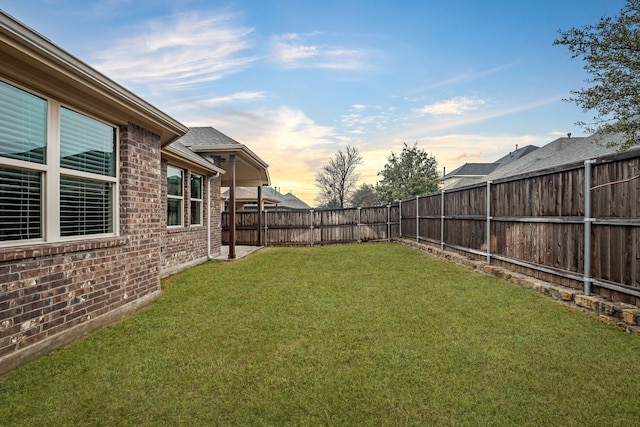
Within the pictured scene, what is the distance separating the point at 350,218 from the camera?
47.2 feet

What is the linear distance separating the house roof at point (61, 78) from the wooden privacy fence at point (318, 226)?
974 centimetres

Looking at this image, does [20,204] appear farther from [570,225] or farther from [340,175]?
[340,175]

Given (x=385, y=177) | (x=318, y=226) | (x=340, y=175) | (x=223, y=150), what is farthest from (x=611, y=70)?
(x=340, y=175)

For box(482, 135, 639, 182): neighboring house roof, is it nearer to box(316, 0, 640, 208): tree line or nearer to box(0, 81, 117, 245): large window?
box(316, 0, 640, 208): tree line

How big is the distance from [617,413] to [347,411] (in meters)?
1.80

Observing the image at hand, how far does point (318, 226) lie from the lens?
14.2 meters

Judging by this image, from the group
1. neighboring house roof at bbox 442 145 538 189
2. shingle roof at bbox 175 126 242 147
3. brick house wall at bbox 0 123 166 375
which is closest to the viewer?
brick house wall at bbox 0 123 166 375

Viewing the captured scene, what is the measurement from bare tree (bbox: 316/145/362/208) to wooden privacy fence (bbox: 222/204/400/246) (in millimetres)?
22504

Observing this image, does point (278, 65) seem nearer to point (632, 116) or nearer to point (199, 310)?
point (199, 310)

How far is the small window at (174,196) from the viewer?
7.12 m

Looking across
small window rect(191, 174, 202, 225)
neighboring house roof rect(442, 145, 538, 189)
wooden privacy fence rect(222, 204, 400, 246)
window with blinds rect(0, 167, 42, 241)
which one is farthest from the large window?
neighboring house roof rect(442, 145, 538, 189)

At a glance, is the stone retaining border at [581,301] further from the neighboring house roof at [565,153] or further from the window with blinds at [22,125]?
the neighboring house roof at [565,153]

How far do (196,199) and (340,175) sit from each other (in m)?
29.8

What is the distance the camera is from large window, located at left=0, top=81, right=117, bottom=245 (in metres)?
2.66
